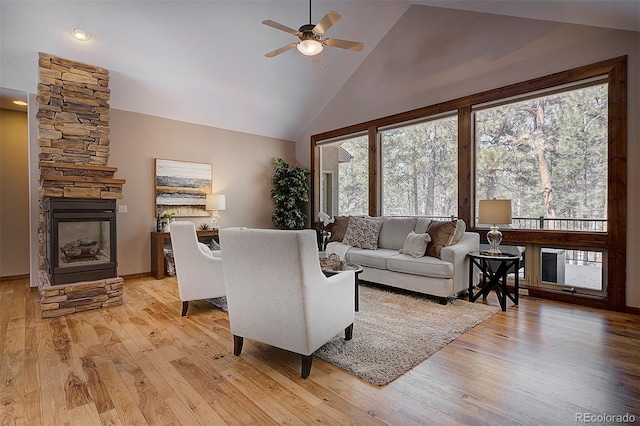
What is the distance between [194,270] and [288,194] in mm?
3659

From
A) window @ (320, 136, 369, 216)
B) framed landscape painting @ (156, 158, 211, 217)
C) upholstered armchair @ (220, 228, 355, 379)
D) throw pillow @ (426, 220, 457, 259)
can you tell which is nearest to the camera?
upholstered armchair @ (220, 228, 355, 379)

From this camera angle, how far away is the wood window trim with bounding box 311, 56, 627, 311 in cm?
337

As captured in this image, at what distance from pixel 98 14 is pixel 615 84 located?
5888mm

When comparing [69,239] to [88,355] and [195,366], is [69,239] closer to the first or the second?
[88,355]

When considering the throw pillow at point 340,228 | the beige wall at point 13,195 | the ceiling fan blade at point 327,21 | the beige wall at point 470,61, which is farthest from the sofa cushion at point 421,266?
the beige wall at point 13,195

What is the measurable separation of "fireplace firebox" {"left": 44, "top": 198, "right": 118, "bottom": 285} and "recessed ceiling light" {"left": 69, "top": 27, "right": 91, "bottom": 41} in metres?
2.00

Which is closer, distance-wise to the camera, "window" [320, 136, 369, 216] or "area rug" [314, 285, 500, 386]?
"area rug" [314, 285, 500, 386]

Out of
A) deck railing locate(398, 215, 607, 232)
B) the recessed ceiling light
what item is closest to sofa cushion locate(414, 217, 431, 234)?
deck railing locate(398, 215, 607, 232)

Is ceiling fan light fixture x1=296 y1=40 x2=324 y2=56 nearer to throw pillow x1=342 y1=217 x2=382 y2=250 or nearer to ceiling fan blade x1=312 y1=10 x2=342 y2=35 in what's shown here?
ceiling fan blade x1=312 y1=10 x2=342 y2=35

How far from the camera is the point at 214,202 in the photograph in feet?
18.8

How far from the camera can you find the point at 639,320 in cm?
312

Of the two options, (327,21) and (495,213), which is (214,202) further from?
(495,213)

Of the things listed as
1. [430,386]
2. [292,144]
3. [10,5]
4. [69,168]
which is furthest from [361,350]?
[292,144]

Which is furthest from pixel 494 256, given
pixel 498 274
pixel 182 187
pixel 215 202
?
pixel 182 187
